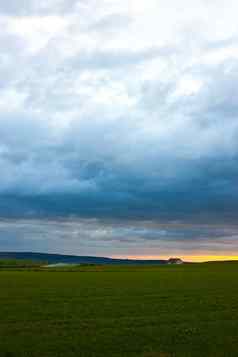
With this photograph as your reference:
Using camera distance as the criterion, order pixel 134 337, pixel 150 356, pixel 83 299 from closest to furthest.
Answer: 1. pixel 150 356
2. pixel 134 337
3. pixel 83 299

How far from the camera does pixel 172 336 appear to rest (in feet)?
71.4

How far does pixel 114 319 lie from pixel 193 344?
24.8 ft

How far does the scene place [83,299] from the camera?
39.7 meters

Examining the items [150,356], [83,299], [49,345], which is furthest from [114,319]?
[83,299]

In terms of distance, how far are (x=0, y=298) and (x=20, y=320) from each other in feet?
50.4

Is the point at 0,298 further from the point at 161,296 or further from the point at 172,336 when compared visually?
the point at 172,336

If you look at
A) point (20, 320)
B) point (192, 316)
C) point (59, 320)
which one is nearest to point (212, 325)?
point (192, 316)

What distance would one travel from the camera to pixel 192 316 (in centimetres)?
2828

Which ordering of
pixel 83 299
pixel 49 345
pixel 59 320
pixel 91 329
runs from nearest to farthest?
1. pixel 49 345
2. pixel 91 329
3. pixel 59 320
4. pixel 83 299

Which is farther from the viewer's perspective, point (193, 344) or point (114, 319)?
point (114, 319)

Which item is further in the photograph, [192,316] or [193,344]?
[192,316]

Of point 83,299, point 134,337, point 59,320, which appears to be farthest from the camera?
point 83,299

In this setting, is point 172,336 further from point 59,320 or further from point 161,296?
point 161,296

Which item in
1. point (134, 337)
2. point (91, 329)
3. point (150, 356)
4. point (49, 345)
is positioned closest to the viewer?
point (150, 356)
